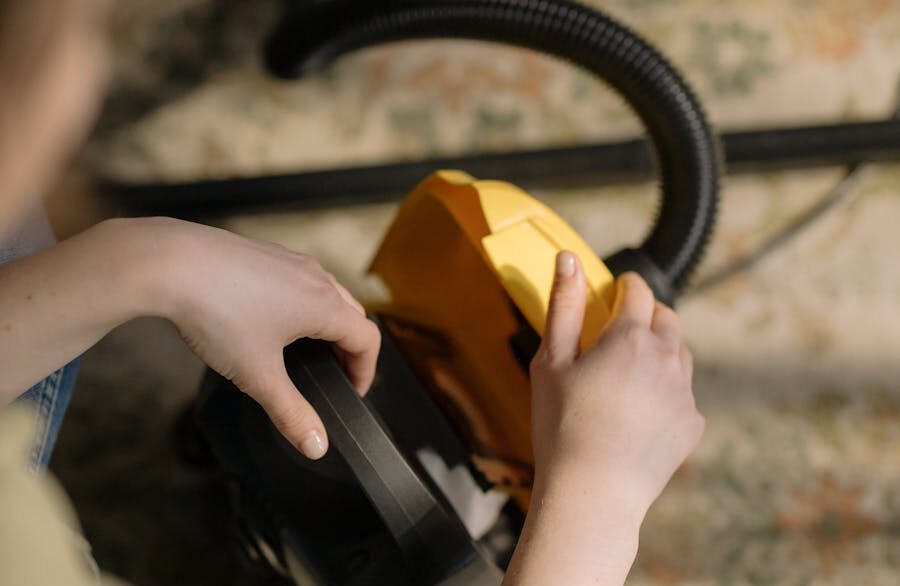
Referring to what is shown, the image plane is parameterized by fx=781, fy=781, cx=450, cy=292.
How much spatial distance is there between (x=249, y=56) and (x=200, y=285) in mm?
633

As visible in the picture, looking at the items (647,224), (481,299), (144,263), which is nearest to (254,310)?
(144,263)

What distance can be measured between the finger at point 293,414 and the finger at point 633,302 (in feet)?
0.75

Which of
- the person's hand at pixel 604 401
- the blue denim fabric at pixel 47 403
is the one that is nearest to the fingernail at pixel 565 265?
the person's hand at pixel 604 401

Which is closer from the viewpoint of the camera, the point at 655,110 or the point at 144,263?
the point at 144,263

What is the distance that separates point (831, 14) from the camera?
1050 mm

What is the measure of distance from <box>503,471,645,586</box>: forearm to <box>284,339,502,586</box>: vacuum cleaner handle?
33 millimetres

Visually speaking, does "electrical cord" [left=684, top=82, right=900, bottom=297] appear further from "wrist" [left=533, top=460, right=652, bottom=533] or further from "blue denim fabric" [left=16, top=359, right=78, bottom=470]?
"blue denim fabric" [left=16, top=359, right=78, bottom=470]

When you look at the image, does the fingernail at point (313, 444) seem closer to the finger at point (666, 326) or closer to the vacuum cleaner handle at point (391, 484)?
the vacuum cleaner handle at point (391, 484)

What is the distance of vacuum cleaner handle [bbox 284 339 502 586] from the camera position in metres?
0.51

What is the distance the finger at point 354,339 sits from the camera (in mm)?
518

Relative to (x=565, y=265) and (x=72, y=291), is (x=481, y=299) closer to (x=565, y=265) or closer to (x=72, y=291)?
(x=565, y=265)

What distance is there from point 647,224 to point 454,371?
457mm

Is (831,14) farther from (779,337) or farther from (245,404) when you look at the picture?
(245,404)

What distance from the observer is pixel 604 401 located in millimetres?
554
